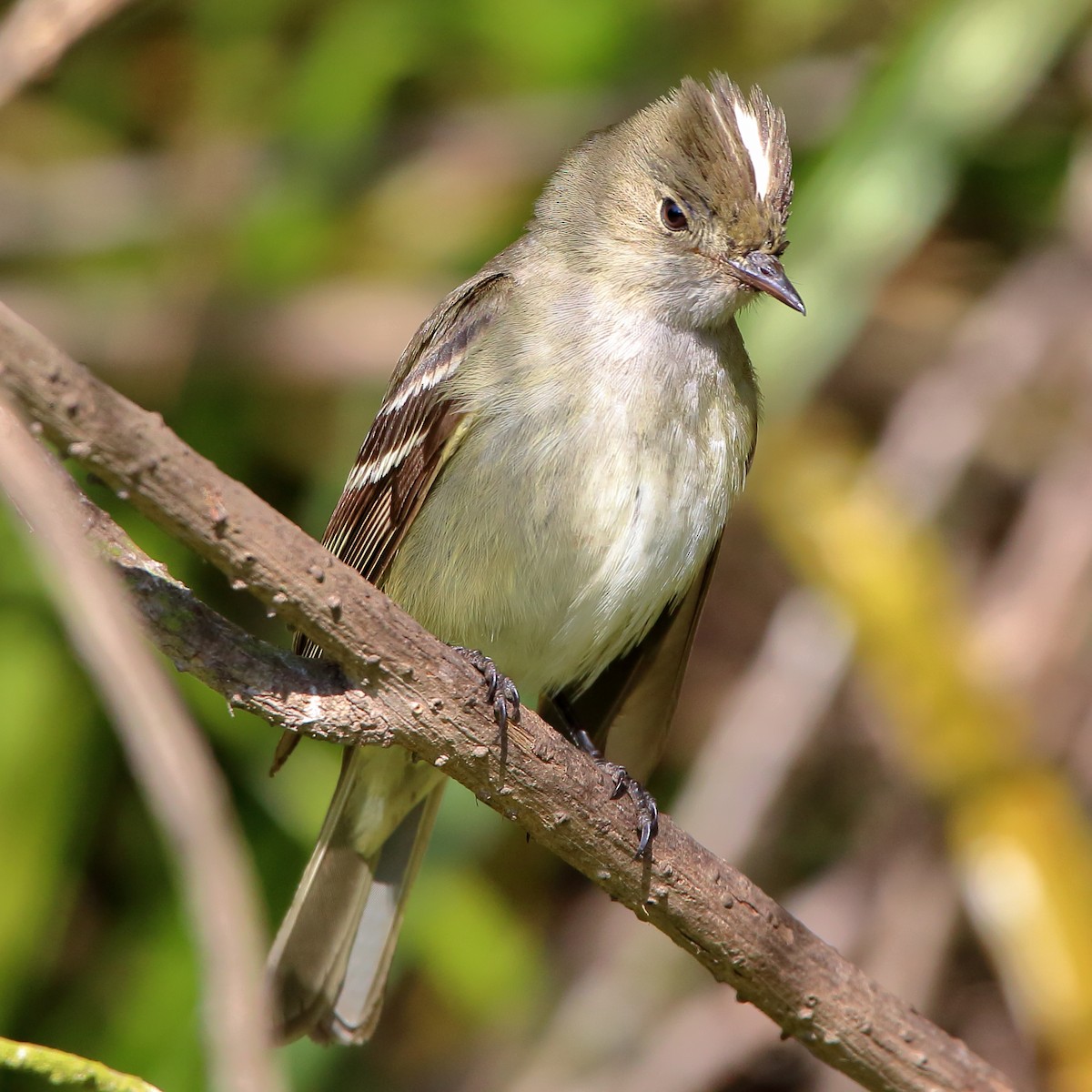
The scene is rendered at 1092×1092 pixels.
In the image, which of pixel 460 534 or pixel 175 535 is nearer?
pixel 175 535

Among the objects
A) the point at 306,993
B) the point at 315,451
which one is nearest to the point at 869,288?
the point at 315,451

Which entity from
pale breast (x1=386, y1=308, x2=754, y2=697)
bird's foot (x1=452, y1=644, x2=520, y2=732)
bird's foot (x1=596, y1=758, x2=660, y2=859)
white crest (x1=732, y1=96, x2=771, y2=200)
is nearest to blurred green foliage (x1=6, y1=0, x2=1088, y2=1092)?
white crest (x1=732, y1=96, x2=771, y2=200)

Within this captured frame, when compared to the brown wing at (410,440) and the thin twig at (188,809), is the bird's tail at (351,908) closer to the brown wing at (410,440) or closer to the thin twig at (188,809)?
the brown wing at (410,440)

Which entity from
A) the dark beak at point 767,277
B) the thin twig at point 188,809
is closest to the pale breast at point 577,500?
the dark beak at point 767,277

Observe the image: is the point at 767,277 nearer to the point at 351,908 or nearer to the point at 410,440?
the point at 410,440

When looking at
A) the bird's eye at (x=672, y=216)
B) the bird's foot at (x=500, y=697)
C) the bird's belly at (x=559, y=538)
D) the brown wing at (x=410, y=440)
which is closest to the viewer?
the bird's foot at (x=500, y=697)

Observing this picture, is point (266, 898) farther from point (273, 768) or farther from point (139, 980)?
point (273, 768)

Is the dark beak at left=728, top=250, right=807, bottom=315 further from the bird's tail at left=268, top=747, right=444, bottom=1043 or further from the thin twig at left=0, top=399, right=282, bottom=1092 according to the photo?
the thin twig at left=0, top=399, right=282, bottom=1092
